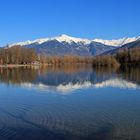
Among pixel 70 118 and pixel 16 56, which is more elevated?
pixel 16 56

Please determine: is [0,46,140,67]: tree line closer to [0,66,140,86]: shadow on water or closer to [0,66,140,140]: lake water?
[0,66,140,86]: shadow on water

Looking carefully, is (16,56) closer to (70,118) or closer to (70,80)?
(70,80)

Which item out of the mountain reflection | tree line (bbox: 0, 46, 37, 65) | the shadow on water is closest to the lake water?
the mountain reflection

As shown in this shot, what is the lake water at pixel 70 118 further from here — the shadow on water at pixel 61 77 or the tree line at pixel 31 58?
the tree line at pixel 31 58

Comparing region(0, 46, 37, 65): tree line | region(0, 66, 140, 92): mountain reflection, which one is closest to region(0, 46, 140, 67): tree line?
region(0, 46, 37, 65): tree line

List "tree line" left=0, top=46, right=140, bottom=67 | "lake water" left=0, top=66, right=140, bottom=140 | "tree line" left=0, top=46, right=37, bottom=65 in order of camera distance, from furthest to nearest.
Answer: "tree line" left=0, top=46, right=140, bottom=67 → "tree line" left=0, top=46, right=37, bottom=65 → "lake water" left=0, top=66, right=140, bottom=140

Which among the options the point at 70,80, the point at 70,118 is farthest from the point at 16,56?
the point at 70,118

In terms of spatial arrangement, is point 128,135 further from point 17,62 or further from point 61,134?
point 17,62

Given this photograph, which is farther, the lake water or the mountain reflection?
the mountain reflection

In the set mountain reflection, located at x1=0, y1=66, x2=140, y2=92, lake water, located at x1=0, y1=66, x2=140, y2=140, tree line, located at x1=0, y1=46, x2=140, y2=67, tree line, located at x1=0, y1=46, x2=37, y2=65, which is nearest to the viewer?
lake water, located at x1=0, y1=66, x2=140, y2=140

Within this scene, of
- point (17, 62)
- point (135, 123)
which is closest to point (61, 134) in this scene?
point (135, 123)

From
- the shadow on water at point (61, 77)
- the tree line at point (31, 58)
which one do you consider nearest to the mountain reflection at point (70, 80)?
the shadow on water at point (61, 77)

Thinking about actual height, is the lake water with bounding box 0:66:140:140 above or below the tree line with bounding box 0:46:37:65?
below

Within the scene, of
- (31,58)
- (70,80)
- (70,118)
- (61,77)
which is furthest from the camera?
(31,58)
